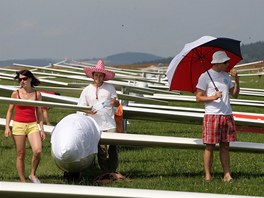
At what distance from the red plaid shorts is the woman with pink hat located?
1349 millimetres

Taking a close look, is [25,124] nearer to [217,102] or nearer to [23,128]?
[23,128]

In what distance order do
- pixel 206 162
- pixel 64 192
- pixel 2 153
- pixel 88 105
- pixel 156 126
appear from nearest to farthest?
pixel 64 192
pixel 206 162
pixel 88 105
pixel 2 153
pixel 156 126

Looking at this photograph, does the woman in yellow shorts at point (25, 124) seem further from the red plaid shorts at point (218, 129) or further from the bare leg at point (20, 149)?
the red plaid shorts at point (218, 129)

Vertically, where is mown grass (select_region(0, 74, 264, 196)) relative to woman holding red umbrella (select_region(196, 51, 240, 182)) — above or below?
below

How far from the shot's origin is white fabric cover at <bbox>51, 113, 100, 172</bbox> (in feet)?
21.4

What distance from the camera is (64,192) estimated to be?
280cm

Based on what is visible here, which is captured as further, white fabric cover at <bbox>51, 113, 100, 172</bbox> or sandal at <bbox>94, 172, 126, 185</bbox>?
sandal at <bbox>94, 172, 126, 185</bbox>

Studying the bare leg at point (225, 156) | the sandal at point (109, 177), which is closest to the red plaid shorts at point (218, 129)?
the bare leg at point (225, 156)

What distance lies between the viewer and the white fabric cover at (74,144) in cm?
653

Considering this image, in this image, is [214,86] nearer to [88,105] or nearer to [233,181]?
[233,181]

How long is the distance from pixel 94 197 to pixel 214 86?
4360mm

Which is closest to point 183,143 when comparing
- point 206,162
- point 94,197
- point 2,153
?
point 206,162

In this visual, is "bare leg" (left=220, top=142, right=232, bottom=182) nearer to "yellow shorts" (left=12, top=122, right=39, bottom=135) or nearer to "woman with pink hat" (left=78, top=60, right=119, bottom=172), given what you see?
"woman with pink hat" (left=78, top=60, right=119, bottom=172)

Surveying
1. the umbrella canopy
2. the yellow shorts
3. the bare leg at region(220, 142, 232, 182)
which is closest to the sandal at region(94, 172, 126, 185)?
the yellow shorts
